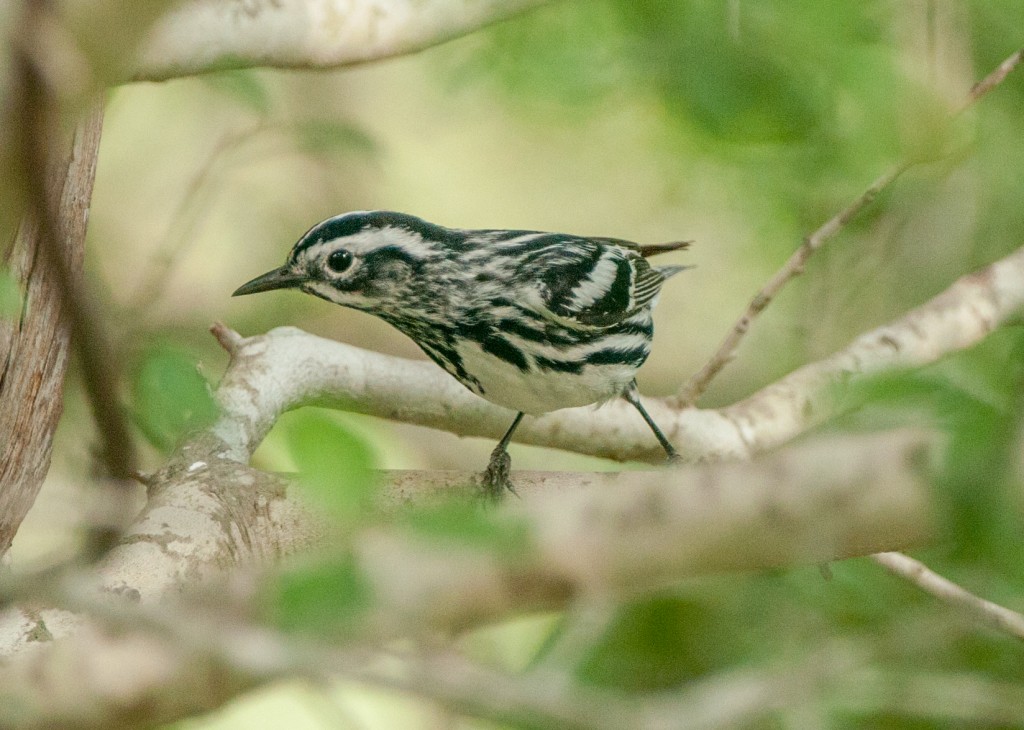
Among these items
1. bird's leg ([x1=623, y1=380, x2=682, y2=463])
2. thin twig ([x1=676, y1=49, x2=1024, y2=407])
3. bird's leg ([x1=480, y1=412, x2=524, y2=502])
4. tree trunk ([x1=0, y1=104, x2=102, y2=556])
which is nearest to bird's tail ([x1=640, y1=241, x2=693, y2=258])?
thin twig ([x1=676, y1=49, x2=1024, y2=407])

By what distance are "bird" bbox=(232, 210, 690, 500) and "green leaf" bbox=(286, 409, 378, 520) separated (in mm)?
2108

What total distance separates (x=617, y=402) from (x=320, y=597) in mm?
3170

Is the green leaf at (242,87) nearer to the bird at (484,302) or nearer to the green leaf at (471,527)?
the bird at (484,302)

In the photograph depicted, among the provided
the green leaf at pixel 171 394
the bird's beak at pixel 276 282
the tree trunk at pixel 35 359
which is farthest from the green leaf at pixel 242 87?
the green leaf at pixel 171 394

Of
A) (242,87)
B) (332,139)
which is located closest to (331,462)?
(242,87)

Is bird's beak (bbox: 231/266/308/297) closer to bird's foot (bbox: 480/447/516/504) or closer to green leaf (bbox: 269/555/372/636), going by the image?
bird's foot (bbox: 480/447/516/504)

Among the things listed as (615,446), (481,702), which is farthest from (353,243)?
(481,702)

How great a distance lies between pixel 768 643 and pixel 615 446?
0.89 m

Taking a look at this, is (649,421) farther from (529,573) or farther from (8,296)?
(529,573)

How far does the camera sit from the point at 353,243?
3.53 meters

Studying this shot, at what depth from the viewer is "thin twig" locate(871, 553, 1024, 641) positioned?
106 inches

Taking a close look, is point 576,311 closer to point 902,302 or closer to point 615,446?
point 615,446

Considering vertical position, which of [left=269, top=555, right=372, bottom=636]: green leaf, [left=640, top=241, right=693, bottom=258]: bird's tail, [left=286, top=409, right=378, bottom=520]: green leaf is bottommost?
[left=640, top=241, right=693, bottom=258]: bird's tail

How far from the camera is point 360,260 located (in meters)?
3.57
